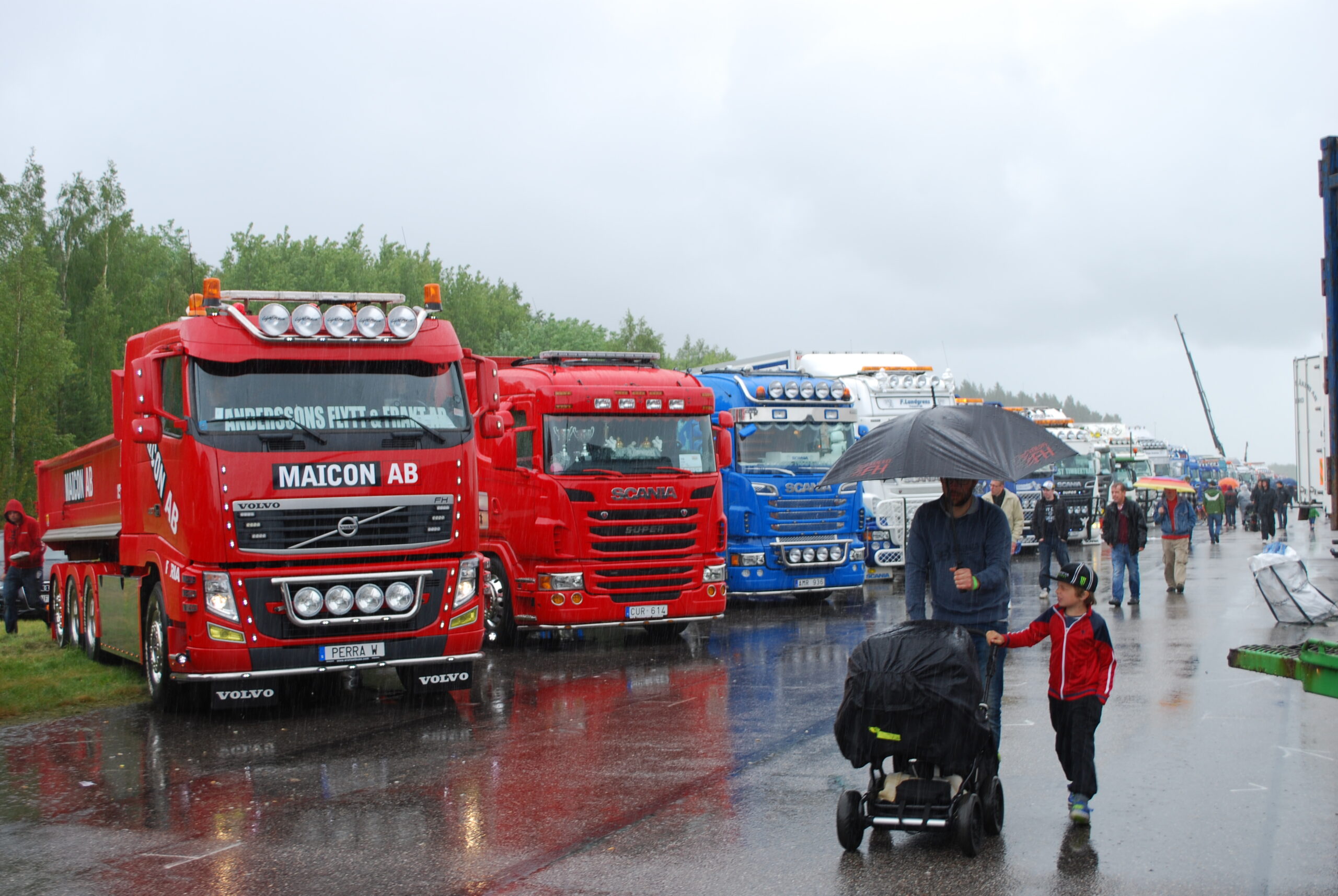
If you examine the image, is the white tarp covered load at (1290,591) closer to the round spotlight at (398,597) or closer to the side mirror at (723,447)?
the side mirror at (723,447)

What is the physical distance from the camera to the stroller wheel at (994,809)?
6.21 m

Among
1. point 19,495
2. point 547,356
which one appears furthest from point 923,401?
point 19,495

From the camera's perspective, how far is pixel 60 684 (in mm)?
12172

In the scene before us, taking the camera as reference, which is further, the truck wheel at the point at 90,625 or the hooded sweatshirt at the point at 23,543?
the hooded sweatshirt at the point at 23,543

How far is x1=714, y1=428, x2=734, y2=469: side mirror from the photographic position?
49.1 feet

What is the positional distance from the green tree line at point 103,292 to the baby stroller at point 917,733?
31.0 meters

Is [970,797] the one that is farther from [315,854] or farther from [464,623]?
[464,623]

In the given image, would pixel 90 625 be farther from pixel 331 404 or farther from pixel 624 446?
pixel 624 446

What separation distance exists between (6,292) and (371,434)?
40247 mm

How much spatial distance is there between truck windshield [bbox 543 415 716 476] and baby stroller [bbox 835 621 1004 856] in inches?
325

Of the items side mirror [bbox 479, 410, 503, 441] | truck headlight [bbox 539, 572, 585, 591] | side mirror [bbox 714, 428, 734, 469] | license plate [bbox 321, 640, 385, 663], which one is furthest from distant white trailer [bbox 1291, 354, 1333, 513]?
license plate [bbox 321, 640, 385, 663]

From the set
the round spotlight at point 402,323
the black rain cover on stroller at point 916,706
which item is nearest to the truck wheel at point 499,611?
the round spotlight at point 402,323

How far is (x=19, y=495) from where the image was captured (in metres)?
44.1

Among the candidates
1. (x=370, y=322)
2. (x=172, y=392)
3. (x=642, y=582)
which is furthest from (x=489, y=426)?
(x=642, y=582)
